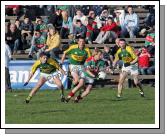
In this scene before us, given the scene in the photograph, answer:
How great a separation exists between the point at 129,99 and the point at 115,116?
14.9ft

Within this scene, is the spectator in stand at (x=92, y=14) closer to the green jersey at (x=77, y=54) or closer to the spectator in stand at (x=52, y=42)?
the spectator in stand at (x=52, y=42)

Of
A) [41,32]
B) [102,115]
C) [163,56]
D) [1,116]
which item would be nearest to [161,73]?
[163,56]

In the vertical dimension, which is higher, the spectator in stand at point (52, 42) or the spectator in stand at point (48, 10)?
the spectator in stand at point (48, 10)

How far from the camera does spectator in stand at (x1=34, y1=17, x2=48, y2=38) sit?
35.2 meters

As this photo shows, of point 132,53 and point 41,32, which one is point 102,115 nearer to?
point 132,53

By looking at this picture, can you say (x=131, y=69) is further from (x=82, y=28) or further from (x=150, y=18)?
(x=150, y=18)

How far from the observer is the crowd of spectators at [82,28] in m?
35.1

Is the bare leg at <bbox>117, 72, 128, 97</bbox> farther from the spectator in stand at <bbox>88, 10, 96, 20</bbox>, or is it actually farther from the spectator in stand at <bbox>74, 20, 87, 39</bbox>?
the spectator in stand at <bbox>88, 10, 96, 20</bbox>

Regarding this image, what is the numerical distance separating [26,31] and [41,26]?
75 cm

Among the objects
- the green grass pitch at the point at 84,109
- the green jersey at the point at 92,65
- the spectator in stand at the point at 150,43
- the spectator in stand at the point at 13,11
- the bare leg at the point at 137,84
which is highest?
the spectator in stand at the point at 13,11

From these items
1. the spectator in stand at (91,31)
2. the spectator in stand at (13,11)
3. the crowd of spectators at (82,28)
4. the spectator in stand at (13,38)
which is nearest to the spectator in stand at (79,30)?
the crowd of spectators at (82,28)

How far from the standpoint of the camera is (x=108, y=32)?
3578 centimetres

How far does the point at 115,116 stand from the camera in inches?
1009

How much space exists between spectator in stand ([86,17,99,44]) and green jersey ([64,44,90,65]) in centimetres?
549
